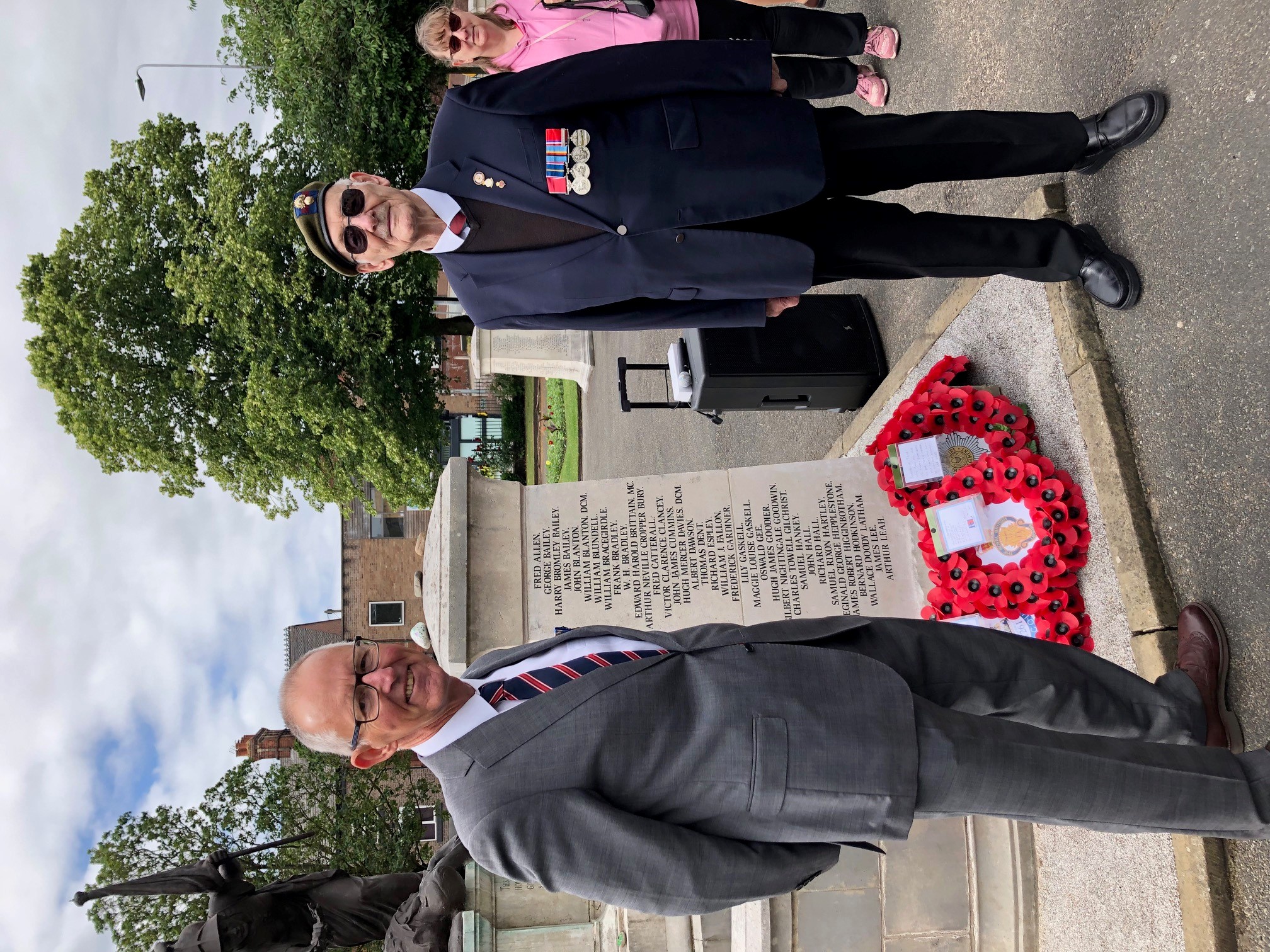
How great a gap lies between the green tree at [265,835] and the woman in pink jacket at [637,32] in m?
9.76

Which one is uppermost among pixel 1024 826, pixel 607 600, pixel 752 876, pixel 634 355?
pixel 634 355

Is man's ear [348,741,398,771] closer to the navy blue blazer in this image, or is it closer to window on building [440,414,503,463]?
the navy blue blazer

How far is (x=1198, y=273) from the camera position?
3195mm

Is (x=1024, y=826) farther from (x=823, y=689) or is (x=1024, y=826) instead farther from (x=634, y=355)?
(x=634, y=355)

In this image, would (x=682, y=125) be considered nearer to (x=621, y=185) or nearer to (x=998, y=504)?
(x=621, y=185)

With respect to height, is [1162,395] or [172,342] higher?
[172,342]

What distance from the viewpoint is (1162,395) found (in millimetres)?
3406

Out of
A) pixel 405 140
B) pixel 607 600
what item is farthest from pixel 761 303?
pixel 405 140

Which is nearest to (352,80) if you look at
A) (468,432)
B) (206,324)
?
(206,324)

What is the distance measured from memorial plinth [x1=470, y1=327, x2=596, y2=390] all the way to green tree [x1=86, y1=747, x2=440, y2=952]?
19.8 feet

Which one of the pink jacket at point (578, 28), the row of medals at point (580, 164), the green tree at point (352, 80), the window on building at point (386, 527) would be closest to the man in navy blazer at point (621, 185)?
the row of medals at point (580, 164)

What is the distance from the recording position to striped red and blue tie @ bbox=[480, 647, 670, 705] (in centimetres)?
248

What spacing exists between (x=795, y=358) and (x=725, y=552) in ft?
5.03

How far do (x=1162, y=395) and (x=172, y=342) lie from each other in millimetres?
13270
